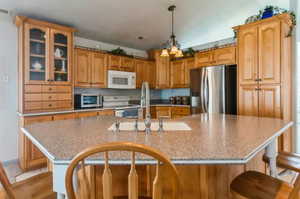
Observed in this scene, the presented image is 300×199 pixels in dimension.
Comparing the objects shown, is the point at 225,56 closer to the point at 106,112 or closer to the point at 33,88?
the point at 106,112

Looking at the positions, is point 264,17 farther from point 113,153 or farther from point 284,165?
point 113,153

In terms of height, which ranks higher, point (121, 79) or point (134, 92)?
point (121, 79)

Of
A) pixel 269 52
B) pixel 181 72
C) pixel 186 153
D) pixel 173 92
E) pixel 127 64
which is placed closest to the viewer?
pixel 186 153

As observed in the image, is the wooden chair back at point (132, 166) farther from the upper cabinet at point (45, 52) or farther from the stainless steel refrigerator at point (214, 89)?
the stainless steel refrigerator at point (214, 89)

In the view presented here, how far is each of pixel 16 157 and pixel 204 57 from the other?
417cm

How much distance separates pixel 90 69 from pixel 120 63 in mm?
804

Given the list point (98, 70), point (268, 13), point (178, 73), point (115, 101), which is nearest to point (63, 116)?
point (98, 70)

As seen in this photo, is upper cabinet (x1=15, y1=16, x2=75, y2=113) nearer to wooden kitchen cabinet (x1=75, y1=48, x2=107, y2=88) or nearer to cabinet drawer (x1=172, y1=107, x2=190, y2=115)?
wooden kitchen cabinet (x1=75, y1=48, x2=107, y2=88)

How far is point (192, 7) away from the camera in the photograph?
3.42 m

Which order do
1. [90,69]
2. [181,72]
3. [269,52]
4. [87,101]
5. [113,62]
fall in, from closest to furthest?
[269,52] → [87,101] → [90,69] → [113,62] → [181,72]

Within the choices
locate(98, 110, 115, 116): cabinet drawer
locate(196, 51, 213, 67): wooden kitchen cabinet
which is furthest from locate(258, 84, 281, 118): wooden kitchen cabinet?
locate(98, 110, 115, 116): cabinet drawer

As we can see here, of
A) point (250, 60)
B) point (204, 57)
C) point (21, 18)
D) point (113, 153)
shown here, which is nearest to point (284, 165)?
point (113, 153)

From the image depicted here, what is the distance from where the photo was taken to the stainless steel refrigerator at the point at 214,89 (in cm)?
325

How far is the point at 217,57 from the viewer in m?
3.61
